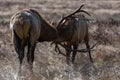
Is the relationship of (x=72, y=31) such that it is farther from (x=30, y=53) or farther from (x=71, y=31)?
(x=30, y=53)

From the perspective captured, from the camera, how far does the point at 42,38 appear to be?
478 inches

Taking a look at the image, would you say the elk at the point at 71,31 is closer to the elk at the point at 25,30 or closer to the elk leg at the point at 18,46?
the elk at the point at 25,30

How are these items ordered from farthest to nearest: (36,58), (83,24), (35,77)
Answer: (83,24) → (36,58) → (35,77)

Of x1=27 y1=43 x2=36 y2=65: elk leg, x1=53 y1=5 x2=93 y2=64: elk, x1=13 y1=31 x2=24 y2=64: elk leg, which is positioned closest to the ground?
x1=27 y1=43 x2=36 y2=65: elk leg

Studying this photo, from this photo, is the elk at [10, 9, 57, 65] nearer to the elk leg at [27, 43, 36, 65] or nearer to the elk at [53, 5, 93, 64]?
the elk leg at [27, 43, 36, 65]

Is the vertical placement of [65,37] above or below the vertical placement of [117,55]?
above

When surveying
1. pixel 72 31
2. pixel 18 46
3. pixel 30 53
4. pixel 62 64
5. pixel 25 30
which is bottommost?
pixel 62 64

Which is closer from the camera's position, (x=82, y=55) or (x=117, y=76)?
(x=117, y=76)

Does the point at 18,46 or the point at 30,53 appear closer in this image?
the point at 18,46

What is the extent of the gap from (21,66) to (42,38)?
4.48ft

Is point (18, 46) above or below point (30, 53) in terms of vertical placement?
above

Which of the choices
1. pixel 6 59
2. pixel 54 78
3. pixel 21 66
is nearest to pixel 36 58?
pixel 6 59

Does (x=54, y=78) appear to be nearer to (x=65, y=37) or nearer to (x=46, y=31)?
(x=46, y=31)

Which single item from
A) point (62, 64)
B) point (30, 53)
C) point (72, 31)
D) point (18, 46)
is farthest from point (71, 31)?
point (18, 46)
